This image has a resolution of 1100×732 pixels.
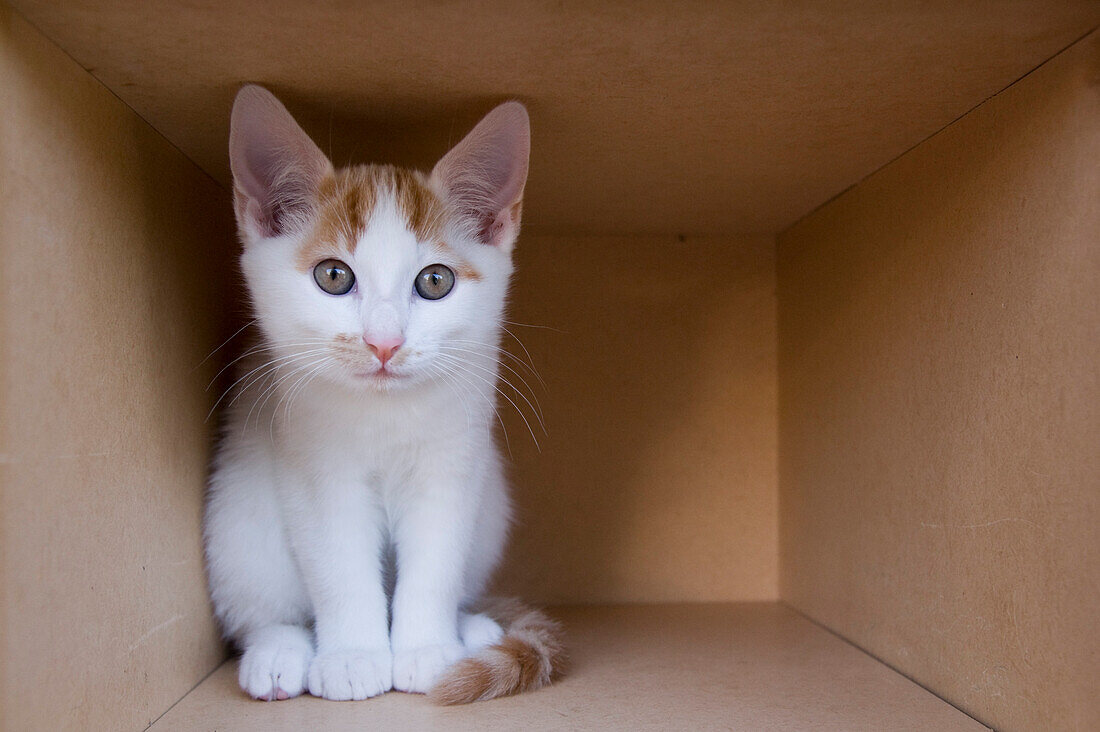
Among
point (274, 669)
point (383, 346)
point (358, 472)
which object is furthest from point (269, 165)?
point (274, 669)

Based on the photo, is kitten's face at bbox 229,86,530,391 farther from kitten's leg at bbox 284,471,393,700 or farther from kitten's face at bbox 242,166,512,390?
kitten's leg at bbox 284,471,393,700

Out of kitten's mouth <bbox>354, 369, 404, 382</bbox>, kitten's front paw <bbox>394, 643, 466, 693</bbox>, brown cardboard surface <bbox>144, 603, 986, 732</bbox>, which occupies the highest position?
kitten's mouth <bbox>354, 369, 404, 382</bbox>

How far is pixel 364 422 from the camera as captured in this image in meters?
1.39

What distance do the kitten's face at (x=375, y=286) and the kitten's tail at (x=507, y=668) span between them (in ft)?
1.40

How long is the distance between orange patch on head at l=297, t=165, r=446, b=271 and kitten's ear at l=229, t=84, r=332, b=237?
41mm

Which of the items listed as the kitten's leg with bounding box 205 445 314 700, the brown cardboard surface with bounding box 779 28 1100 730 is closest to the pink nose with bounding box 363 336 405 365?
the kitten's leg with bounding box 205 445 314 700

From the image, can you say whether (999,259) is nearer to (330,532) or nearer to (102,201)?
(330,532)

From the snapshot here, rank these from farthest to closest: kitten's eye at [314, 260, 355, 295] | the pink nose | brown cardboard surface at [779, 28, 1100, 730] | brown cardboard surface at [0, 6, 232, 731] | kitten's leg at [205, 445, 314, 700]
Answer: kitten's leg at [205, 445, 314, 700] → kitten's eye at [314, 260, 355, 295] → the pink nose → brown cardboard surface at [779, 28, 1100, 730] → brown cardboard surface at [0, 6, 232, 731]

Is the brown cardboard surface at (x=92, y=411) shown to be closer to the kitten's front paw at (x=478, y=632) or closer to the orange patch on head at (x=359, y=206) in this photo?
the orange patch on head at (x=359, y=206)

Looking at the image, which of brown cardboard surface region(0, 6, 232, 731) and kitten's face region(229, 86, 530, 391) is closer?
brown cardboard surface region(0, 6, 232, 731)

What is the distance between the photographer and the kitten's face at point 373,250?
1.24 metres

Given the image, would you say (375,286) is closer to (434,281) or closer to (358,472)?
(434,281)

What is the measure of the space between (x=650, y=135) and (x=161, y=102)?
0.74m

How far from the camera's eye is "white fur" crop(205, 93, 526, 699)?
1281 mm
